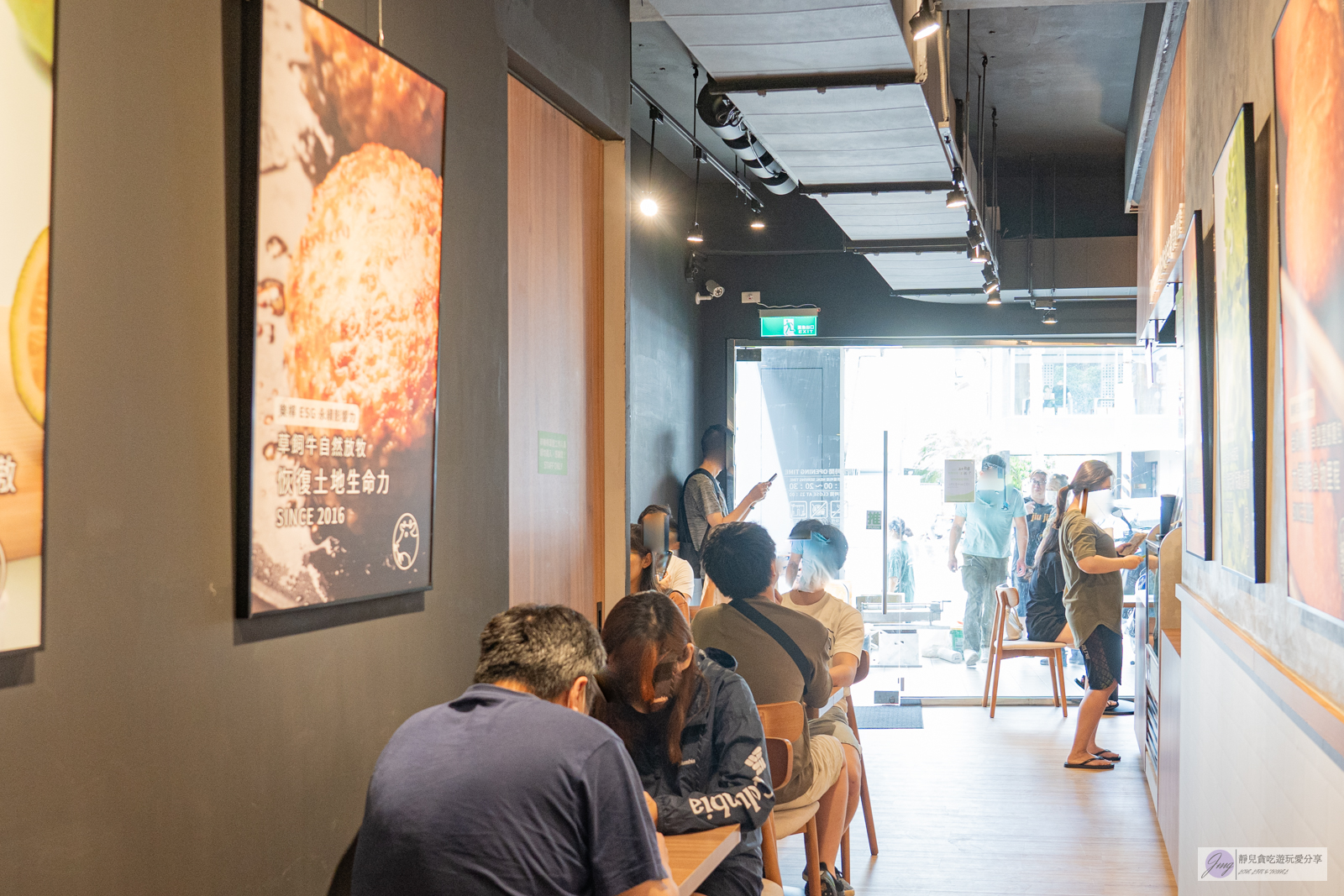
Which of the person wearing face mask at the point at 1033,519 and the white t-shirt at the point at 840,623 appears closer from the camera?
the white t-shirt at the point at 840,623

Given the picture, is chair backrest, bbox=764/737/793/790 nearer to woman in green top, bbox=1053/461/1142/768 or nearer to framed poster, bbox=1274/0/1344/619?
framed poster, bbox=1274/0/1344/619

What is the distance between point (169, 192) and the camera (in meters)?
1.62

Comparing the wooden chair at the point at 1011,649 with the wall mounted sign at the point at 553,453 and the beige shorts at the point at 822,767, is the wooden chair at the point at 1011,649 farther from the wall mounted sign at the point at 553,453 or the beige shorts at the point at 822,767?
the wall mounted sign at the point at 553,453

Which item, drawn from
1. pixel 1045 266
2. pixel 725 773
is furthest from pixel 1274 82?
pixel 1045 266

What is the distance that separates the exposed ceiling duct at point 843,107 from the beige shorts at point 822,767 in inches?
94.8

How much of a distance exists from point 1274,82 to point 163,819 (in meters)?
2.17

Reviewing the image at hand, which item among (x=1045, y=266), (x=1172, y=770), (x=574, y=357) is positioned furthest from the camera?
(x=1045, y=266)

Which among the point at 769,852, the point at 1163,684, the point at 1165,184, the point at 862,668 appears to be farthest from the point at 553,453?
the point at 1165,184

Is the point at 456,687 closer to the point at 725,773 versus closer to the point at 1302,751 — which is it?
the point at 725,773

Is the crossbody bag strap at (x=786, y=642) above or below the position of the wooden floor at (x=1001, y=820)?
above

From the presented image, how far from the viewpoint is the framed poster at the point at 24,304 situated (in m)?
1.29

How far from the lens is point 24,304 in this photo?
1.32 m

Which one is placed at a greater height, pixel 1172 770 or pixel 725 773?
pixel 725 773

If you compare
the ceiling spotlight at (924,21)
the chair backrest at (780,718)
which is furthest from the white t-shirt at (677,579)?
the ceiling spotlight at (924,21)
